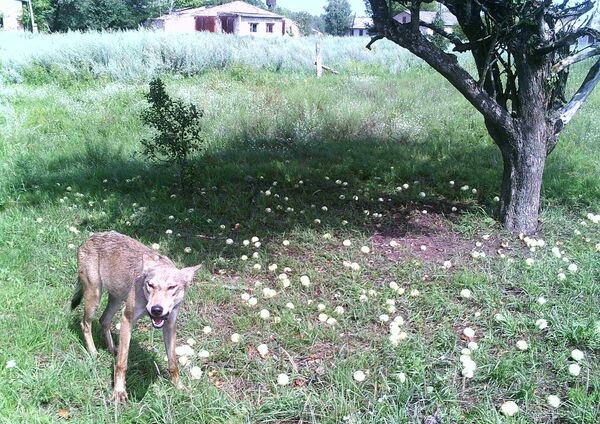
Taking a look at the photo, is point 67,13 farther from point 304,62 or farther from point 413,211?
point 413,211

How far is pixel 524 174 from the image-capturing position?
227 inches

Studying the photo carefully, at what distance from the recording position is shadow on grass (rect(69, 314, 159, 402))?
3539 millimetres

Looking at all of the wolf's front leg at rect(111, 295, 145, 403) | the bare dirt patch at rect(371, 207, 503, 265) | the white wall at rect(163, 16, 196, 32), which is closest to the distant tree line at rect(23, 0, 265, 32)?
the white wall at rect(163, 16, 196, 32)

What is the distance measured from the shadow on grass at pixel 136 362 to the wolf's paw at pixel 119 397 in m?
0.08

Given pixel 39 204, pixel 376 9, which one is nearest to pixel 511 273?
pixel 376 9

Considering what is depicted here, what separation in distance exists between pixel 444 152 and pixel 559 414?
20.8 ft

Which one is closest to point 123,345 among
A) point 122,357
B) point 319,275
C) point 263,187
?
point 122,357

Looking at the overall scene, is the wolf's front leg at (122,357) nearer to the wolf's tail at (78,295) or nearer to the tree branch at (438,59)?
the wolf's tail at (78,295)

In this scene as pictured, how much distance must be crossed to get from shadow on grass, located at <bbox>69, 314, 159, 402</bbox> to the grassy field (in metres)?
0.02

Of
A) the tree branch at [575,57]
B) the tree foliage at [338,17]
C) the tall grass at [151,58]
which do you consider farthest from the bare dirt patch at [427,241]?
the tree foliage at [338,17]

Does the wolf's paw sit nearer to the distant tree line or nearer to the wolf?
the wolf

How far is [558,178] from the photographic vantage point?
748 cm

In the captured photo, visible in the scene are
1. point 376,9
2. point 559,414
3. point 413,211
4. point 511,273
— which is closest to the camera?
point 559,414

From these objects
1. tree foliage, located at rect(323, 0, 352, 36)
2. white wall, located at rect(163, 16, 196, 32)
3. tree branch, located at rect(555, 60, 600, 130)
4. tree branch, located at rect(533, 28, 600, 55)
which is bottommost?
tree branch, located at rect(555, 60, 600, 130)
